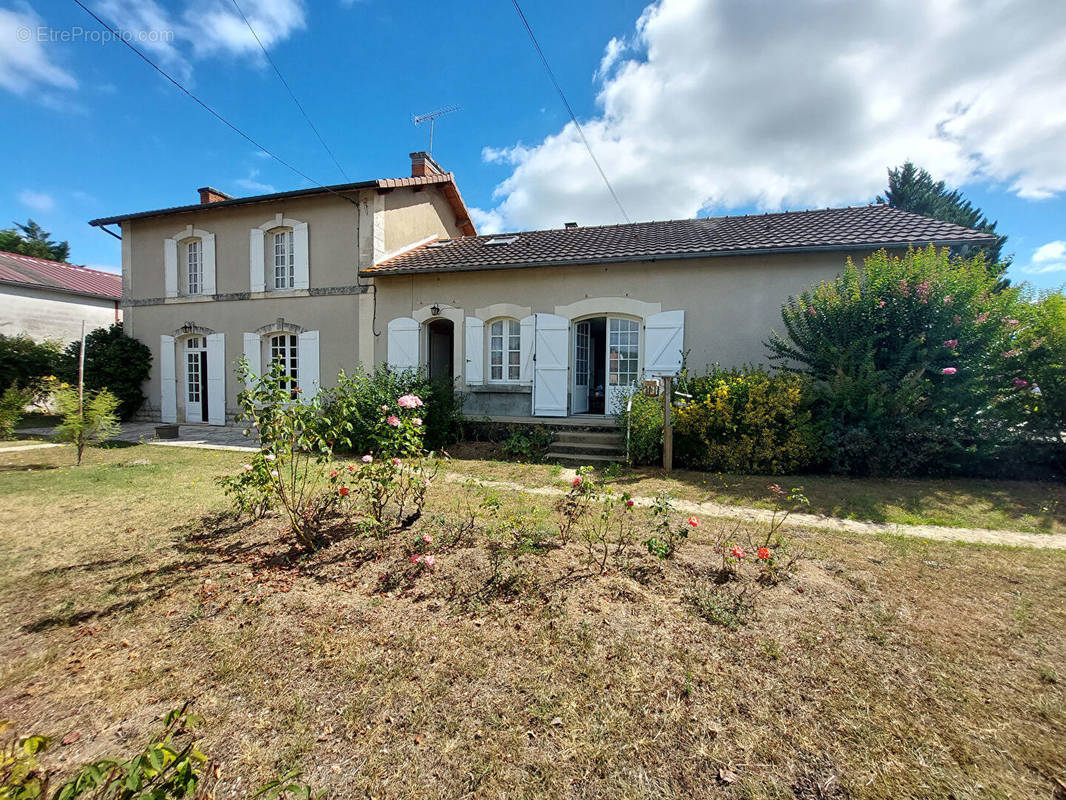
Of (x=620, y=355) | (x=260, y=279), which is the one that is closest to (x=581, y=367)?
(x=620, y=355)

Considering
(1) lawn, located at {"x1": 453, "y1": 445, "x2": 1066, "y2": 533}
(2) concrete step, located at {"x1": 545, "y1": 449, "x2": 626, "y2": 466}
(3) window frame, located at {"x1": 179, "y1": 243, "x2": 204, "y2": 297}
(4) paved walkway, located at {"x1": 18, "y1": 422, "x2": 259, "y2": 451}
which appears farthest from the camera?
(3) window frame, located at {"x1": 179, "y1": 243, "x2": 204, "y2": 297}

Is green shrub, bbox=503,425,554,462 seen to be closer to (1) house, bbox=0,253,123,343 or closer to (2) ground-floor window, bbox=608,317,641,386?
(2) ground-floor window, bbox=608,317,641,386

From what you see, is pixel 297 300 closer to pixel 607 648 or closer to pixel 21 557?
pixel 21 557

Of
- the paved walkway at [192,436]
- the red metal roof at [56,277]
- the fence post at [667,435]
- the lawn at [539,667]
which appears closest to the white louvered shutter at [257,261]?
the paved walkway at [192,436]

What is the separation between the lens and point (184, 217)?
38.4 ft

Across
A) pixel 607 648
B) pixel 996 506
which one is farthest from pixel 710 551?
pixel 996 506

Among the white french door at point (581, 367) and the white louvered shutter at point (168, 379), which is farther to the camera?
the white louvered shutter at point (168, 379)

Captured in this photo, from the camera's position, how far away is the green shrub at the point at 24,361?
12.0m

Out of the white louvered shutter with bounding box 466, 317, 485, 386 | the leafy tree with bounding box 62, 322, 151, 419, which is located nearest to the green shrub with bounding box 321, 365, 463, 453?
the white louvered shutter with bounding box 466, 317, 485, 386

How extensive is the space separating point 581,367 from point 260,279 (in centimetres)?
785

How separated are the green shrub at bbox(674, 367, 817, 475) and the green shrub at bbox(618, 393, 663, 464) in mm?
334

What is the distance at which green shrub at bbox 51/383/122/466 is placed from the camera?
6.90 metres

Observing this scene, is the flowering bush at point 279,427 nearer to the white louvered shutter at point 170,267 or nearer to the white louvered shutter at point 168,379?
the white louvered shutter at point 168,379

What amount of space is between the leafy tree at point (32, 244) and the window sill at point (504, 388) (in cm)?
3305
